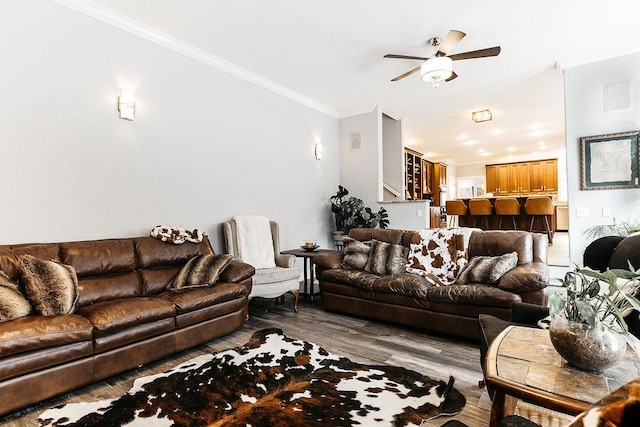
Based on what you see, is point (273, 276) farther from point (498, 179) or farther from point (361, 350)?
point (498, 179)

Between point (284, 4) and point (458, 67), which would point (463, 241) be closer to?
point (458, 67)

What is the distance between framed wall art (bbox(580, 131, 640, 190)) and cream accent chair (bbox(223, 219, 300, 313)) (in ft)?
12.4

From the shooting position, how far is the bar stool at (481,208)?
8.19 metres

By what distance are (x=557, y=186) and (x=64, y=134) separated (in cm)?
1263

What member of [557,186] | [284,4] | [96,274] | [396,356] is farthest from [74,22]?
[557,186]

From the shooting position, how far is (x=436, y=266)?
360cm

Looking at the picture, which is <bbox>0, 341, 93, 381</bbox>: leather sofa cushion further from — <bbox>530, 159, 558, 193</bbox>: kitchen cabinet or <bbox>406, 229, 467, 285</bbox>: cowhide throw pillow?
<bbox>530, 159, 558, 193</bbox>: kitchen cabinet

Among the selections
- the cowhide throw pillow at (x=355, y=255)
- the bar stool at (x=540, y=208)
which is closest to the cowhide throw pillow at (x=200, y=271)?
the cowhide throw pillow at (x=355, y=255)

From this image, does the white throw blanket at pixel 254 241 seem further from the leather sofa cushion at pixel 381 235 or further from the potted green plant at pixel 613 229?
the potted green plant at pixel 613 229

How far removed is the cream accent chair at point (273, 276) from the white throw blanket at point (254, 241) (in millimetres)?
56

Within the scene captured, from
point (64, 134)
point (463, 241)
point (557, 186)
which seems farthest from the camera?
point (557, 186)

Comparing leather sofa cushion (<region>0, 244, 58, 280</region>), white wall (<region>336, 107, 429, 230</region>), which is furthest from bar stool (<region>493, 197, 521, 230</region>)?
leather sofa cushion (<region>0, 244, 58, 280</region>)

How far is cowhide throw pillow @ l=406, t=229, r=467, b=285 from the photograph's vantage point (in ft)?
11.5

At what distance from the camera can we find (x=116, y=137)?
3248mm
